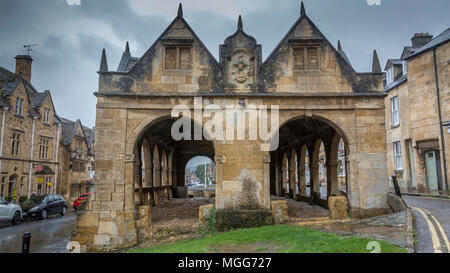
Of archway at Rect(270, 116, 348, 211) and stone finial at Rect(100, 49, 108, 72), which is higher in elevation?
stone finial at Rect(100, 49, 108, 72)

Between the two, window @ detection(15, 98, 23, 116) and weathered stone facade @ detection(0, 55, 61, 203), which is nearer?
weathered stone facade @ detection(0, 55, 61, 203)

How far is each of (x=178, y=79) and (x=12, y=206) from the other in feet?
46.5

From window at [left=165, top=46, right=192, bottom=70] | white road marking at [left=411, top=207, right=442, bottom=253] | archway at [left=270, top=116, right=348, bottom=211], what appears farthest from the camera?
archway at [left=270, top=116, right=348, bottom=211]

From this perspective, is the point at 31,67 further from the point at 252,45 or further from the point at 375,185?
the point at 375,185

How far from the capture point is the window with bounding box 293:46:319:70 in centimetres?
1200

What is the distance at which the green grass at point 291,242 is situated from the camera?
6547mm

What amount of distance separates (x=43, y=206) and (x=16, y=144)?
21.9 feet

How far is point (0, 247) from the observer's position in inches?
467

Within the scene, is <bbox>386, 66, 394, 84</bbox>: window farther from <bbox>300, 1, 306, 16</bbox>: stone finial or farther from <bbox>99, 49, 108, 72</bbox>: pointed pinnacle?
<bbox>99, 49, 108, 72</bbox>: pointed pinnacle

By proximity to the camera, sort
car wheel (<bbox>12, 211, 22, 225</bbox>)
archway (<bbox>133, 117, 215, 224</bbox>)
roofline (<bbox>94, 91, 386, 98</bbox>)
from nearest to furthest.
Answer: roofline (<bbox>94, 91, 386, 98</bbox>), archway (<bbox>133, 117, 215, 224</bbox>), car wheel (<bbox>12, 211, 22, 225</bbox>)

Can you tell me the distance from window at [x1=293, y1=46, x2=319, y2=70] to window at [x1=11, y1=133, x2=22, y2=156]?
23.3m

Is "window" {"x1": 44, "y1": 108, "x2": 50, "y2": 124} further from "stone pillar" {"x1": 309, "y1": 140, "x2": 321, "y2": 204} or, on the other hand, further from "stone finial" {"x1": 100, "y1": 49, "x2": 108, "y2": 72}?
"stone pillar" {"x1": 309, "y1": 140, "x2": 321, "y2": 204}

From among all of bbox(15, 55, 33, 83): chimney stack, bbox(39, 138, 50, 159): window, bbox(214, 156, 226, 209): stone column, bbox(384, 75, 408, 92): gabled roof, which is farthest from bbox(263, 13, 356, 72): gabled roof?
bbox(15, 55, 33, 83): chimney stack

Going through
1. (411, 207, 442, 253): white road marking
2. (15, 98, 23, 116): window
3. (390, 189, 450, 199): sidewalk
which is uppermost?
(15, 98, 23, 116): window
